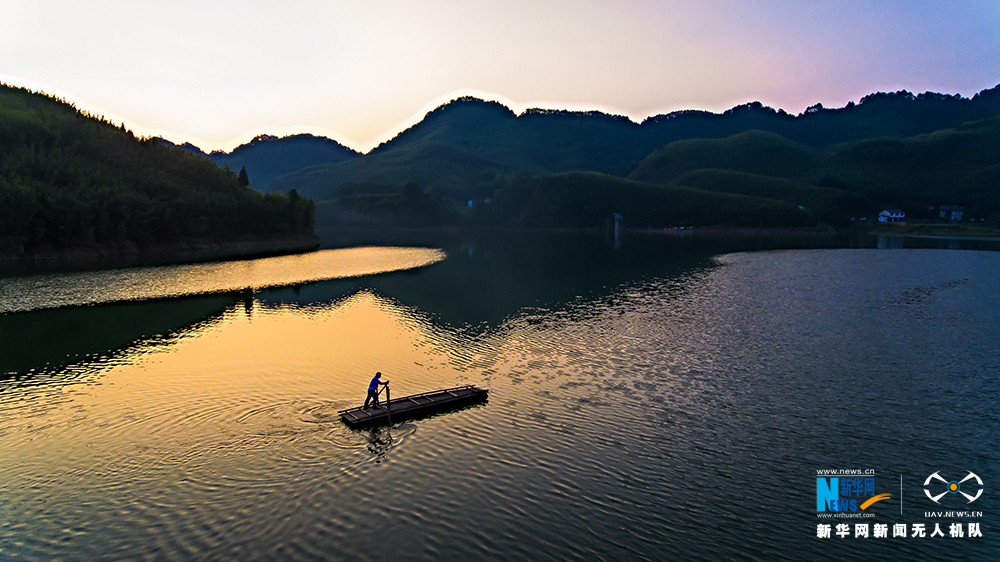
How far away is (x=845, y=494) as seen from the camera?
22.1 m

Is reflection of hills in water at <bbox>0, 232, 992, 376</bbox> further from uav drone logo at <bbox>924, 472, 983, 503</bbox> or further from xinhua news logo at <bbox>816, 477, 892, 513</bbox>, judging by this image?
uav drone logo at <bbox>924, 472, 983, 503</bbox>

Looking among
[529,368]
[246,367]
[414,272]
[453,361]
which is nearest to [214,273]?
[414,272]

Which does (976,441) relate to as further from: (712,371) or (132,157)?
(132,157)

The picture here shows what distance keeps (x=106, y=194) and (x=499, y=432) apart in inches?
5006

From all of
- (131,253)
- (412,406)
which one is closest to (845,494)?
(412,406)

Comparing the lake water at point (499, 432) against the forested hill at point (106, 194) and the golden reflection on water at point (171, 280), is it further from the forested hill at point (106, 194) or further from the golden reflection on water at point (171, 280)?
the forested hill at point (106, 194)

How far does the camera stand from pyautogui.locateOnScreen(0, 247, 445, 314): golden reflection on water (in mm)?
64750

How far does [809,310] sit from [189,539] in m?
64.0

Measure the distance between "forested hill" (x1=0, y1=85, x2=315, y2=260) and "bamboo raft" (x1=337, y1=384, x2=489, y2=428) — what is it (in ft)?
360

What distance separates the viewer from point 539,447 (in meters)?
26.0

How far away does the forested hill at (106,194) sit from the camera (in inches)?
4040

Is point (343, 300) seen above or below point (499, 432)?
above

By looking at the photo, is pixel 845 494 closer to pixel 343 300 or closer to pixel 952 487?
pixel 952 487

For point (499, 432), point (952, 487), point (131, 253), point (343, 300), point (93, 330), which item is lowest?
point (952, 487)
